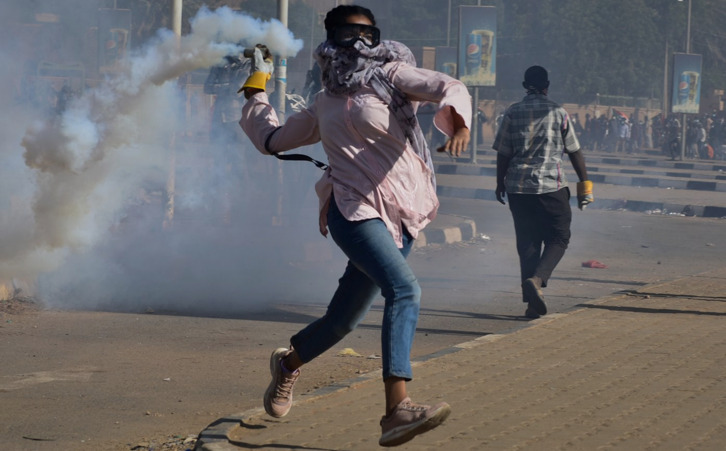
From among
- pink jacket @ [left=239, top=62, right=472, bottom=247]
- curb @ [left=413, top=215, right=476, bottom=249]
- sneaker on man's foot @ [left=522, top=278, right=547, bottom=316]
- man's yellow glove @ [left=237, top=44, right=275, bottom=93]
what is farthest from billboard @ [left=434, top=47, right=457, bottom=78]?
pink jacket @ [left=239, top=62, right=472, bottom=247]

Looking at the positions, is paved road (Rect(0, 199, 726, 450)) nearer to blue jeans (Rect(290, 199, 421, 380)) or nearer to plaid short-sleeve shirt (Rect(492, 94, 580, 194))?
plaid short-sleeve shirt (Rect(492, 94, 580, 194))

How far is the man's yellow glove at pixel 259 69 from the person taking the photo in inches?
182

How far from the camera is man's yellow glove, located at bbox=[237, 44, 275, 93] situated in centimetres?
462

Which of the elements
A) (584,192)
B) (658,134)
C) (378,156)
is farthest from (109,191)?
(658,134)

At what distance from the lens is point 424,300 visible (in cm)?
898

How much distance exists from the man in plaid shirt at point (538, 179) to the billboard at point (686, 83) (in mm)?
25345

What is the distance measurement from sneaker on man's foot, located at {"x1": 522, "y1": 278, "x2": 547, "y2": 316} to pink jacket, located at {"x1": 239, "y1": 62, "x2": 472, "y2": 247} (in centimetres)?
349

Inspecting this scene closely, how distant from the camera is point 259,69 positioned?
4699 millimetres

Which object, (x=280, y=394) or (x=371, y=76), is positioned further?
(x=280, y=394)

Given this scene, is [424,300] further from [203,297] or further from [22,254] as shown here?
[22,254]

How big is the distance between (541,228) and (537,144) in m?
0.56

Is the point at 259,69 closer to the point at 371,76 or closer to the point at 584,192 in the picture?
the point at 371,76

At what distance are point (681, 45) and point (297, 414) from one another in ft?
198

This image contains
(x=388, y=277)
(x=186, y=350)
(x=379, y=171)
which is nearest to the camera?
(x=388, y=277)
